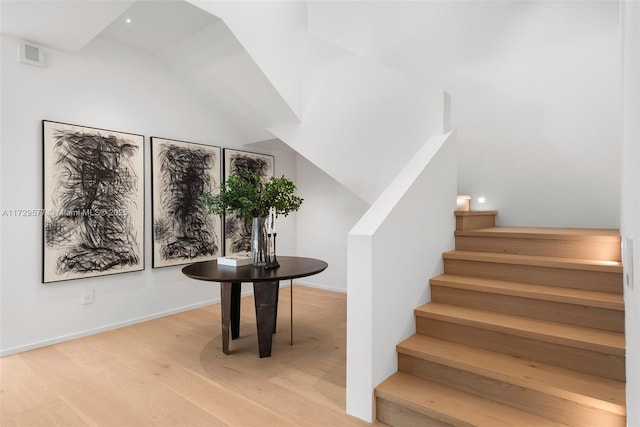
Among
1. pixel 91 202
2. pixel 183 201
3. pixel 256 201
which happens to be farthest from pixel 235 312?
pixel 91 202

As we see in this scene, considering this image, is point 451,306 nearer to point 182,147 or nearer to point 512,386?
point 512,386

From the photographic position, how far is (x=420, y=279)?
7.61 ft

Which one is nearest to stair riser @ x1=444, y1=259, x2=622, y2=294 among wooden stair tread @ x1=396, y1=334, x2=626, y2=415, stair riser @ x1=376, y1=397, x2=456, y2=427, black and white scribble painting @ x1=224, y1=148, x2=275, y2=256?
wooden stair tread @ x1=396, y1=334, x2=626, y2=415

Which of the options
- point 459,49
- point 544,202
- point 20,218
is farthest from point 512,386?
point 20,218

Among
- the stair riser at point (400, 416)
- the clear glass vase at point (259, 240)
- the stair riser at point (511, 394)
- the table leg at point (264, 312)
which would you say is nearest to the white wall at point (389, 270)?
the stair riser at point (400, 416)

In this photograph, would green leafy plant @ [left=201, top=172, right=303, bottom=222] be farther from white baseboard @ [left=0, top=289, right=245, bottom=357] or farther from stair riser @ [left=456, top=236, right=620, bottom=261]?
white baseboard @ [left=0, top=289, right=245, bottom=357]

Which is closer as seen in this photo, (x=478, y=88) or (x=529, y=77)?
(x=529, y=77)

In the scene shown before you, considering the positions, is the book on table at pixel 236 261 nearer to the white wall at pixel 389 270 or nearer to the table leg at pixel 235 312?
the table leg at pixel 235 312

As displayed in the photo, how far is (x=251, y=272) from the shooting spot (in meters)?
2.65

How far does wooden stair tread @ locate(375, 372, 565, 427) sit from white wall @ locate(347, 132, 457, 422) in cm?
10

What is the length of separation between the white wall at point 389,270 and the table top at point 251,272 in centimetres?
76

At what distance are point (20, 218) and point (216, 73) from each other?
2260 millimetres

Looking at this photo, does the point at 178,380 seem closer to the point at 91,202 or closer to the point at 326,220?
the point at 91,202

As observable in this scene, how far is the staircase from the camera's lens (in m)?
1.62
